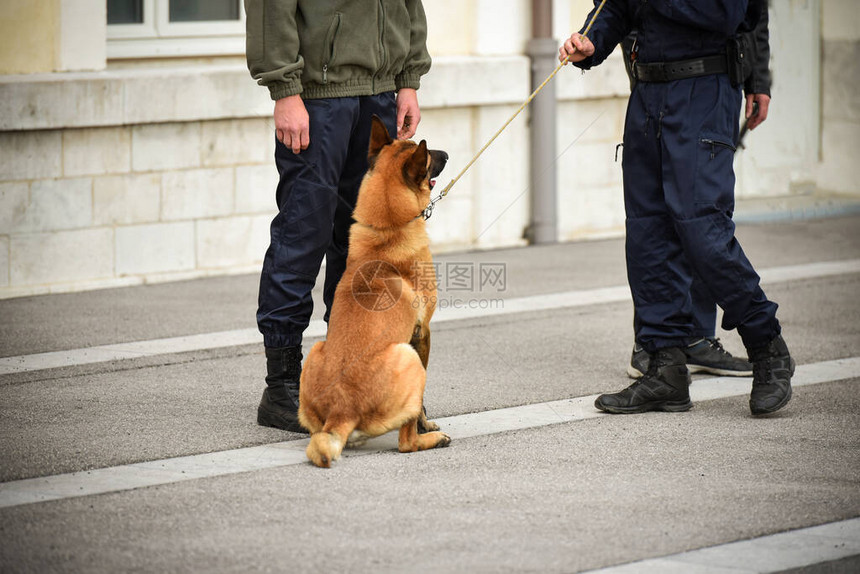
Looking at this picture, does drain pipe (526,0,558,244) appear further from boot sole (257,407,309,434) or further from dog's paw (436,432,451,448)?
dog's paw (436,432,451,448)

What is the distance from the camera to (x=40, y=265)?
8.64 m

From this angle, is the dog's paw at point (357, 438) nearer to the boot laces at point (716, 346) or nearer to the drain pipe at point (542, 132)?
the boot laces at point (716, 346)

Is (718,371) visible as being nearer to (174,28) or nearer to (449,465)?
(449,465)

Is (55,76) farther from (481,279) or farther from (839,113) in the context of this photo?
(839,113)

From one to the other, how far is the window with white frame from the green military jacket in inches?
166

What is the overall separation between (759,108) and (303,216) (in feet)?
7.36

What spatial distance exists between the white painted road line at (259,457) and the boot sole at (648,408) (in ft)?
0.13

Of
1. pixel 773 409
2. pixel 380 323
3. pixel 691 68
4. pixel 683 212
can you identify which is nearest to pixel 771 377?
pixel 773 409

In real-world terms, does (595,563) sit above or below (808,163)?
below

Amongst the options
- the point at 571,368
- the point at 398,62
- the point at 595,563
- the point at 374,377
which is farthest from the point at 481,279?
the point at 595,563

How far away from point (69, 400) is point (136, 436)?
738 millimetres

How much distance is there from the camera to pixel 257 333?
7.43 m

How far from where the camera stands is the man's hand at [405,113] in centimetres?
571

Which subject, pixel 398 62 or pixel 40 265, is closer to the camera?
pixel 398 62
